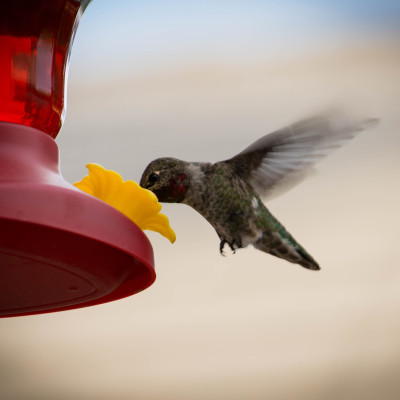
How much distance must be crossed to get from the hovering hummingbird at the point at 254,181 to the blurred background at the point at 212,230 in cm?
260

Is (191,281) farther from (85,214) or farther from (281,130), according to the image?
(85,214)

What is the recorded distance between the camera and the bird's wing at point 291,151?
224 cm

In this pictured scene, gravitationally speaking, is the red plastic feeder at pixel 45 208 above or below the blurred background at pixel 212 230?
below

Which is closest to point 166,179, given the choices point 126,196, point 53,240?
point 126,196

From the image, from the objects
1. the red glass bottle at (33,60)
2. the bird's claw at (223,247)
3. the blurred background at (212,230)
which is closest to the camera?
the red glass bottle at (33,60)

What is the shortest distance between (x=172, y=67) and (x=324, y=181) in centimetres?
160

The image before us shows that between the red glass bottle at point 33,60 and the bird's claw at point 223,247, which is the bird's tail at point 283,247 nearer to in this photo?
the bird's claw at point 223,247

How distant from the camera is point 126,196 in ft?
5.14

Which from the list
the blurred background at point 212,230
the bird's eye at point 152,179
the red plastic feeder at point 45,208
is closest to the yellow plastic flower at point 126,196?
the red plastic feeder at point 45,208

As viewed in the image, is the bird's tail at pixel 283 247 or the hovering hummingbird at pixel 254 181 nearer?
the hovering hummingbird at pixel 254 181

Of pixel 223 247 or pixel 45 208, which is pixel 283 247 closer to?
pixel 223 247

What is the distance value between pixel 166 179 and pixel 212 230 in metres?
3.15

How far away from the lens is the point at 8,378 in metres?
5.71

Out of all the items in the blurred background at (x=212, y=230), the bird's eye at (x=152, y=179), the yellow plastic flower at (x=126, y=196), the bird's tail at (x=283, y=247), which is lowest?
the yellow plastic flower at (x=126, y=196)
